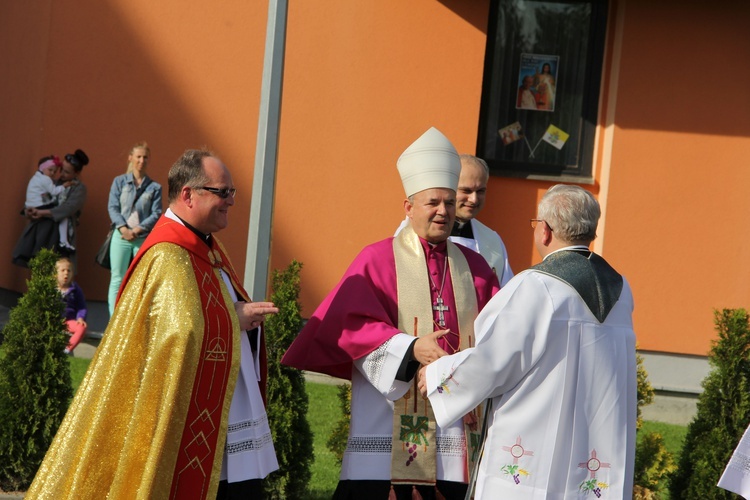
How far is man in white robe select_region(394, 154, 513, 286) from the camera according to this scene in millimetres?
5578

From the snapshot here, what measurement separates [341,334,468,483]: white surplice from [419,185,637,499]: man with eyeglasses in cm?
47

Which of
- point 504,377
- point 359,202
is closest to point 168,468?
point 504,377

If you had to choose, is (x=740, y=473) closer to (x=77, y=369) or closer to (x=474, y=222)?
(x=474, y=222)

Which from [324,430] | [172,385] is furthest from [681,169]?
[172,385]

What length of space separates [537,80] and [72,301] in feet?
17.0

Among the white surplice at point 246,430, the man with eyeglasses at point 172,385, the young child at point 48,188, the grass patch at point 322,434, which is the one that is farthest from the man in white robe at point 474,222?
the young child at point 48,188

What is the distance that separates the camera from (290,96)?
10.2 m

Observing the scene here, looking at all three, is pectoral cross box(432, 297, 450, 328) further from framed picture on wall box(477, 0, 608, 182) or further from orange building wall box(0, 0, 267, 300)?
framed picture on wall box(477, 0, 608, 182)

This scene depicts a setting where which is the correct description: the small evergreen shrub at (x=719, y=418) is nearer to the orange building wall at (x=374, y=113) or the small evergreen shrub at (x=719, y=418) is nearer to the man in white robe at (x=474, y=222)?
→ the man in white robe at (x=474, y=222)

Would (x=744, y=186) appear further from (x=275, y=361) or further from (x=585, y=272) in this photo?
(x=585, y=272)

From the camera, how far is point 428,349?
4562mm

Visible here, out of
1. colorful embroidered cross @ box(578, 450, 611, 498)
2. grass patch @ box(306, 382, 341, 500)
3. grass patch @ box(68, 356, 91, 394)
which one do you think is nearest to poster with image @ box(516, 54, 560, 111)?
grass patch @ box(306, 382, 341, 500)

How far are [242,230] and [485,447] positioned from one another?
650 centimetres

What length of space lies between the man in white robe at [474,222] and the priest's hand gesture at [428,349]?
950 millimetres
